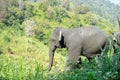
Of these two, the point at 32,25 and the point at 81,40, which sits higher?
the point at 81,40

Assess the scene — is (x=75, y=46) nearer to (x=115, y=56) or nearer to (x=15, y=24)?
(x=115, y=56)

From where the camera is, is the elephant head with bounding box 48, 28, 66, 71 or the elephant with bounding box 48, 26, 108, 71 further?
the elephant with bounding box 48, 26, 108, 71

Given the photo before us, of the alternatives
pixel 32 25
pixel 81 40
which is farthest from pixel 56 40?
pixel 32 25

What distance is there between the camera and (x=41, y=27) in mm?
32688

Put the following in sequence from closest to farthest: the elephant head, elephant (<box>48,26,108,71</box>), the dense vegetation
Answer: the elephant head, elephant (<box>48,26,108,71</box>), the dense vegetation

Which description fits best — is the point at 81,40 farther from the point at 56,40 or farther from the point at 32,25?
the point at 32,25

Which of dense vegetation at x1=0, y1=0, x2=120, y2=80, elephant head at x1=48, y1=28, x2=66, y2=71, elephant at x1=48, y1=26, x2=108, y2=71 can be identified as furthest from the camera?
dense vegetation at x1=0, y1=0, x2=120, y2=80

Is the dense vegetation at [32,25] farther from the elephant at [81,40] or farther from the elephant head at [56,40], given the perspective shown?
the elephant head at [56,40]

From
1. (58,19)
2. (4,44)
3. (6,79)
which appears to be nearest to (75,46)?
(6,79)

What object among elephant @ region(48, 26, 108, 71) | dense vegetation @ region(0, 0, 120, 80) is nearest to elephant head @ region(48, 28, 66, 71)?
elephant @ region(48, 26, 108, 71)

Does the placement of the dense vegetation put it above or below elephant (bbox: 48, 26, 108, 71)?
below

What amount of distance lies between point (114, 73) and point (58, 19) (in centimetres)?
3424

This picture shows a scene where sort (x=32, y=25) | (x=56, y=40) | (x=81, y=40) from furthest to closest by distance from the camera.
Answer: (x=32, y=25)
(x=81, y=40)
(x=56, y=40)

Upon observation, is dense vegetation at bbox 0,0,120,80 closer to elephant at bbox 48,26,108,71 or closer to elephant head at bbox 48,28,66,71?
elephant at bbox 48,26,108,71
